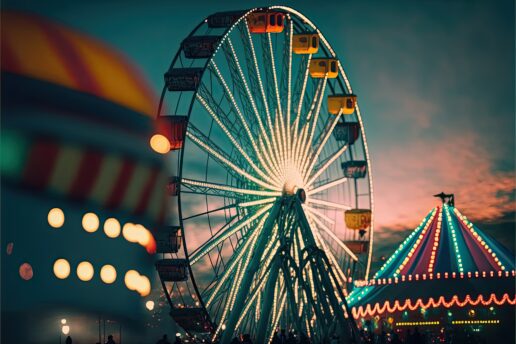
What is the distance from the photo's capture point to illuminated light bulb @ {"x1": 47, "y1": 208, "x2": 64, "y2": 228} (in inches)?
1315

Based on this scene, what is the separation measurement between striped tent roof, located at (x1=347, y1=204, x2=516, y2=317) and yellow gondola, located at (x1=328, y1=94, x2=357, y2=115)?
4.66 metres

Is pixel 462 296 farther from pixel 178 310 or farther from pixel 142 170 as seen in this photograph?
pixel 142 170

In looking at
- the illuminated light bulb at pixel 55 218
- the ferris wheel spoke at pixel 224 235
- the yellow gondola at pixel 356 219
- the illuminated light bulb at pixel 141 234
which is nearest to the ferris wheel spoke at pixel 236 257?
the ferris wheel spoke at pixel 224 235

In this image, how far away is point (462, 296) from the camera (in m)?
30.1

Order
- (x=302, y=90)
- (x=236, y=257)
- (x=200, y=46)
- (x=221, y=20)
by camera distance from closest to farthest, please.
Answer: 1. (x=200, y=46)
2. (x=236, y=257)
3. (x=221, y=20)
4. (x=302, y=90)

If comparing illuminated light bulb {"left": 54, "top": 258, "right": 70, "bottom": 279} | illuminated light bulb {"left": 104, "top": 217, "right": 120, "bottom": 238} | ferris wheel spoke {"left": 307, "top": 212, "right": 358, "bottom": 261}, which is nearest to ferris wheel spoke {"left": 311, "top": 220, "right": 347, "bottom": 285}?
ferris wheel spoke {"left": 307, "top": 212, "right": 358, "bottom": 261}

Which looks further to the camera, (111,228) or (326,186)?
(326,186)

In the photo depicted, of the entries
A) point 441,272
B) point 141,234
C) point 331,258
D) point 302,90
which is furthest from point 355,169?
point 141,234

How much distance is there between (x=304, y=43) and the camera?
31.1m

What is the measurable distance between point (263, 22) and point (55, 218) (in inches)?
406

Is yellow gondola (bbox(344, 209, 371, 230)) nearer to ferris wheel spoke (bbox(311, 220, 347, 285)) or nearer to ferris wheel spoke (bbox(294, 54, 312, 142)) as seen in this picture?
ferris wheel spoke (bbox(311, 220, 347, 285))

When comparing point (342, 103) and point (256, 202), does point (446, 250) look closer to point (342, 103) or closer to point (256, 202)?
point (342, 103)

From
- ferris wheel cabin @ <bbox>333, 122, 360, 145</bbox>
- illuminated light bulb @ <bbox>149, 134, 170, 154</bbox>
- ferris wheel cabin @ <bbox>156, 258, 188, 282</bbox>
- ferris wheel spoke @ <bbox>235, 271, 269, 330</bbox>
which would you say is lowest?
ferris wheel spoke @ <bbox>235, 271, 269, 330</bbox>

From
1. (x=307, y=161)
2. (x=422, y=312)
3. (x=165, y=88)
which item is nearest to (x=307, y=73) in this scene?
(x=307, y=161)
